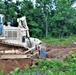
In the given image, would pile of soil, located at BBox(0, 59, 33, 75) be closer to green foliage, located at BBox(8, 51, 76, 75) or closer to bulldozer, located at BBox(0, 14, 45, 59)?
bulldozer, located at BBox(0, 14, 45, 59)

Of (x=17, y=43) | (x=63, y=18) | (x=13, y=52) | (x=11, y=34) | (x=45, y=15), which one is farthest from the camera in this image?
(x=45, y=15)

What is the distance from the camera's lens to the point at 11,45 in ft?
35.9

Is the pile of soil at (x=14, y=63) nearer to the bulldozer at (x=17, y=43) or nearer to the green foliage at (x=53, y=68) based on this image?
the bulldozer at (x=17, y=43)

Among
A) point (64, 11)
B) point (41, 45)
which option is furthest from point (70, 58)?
point (64, 11)

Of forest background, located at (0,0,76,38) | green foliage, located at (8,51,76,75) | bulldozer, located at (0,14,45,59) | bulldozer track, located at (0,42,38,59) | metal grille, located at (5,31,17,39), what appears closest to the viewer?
green foliage, located at (8,51,76,75)

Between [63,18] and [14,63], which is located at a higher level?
[63,18]

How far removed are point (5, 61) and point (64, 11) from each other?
18.9 meters

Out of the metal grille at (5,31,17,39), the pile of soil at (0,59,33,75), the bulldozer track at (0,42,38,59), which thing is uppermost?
the metal grille at (5,31,17,39)

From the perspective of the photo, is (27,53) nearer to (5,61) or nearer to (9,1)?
(5,61)

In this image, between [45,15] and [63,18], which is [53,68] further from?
[45,15]

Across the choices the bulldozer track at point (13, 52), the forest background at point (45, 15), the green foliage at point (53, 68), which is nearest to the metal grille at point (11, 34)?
the bulldozer track at point (13, 52)

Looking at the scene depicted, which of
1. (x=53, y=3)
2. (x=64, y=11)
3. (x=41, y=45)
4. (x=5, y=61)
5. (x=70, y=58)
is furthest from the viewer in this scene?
(x=53, y=3)

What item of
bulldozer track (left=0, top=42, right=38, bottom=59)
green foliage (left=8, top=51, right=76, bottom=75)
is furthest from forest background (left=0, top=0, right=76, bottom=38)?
green foliage (left=8, top=51, right=76, bottom=75)

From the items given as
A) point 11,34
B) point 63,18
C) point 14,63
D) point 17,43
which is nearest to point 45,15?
point 63,18
